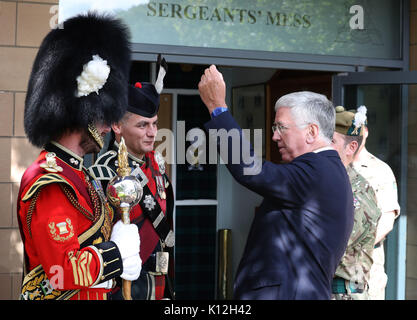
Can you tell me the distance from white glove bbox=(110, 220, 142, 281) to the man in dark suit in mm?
398

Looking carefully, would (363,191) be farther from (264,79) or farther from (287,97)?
(264,79)

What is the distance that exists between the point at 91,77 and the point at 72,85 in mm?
81

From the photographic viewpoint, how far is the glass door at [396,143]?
4.55 m

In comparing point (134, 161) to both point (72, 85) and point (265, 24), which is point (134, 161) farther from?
point (265, 24)

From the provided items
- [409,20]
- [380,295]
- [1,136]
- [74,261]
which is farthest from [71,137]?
[409,20]

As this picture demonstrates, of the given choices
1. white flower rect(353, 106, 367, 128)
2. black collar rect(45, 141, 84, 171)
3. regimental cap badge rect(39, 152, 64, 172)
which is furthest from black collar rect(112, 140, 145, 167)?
white flower rect(353, 106, 367, 128)

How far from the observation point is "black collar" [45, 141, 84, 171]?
7.73ft

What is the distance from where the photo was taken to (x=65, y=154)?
237 cm

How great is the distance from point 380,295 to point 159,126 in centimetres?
286

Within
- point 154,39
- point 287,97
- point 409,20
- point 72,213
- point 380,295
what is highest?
point 409,20

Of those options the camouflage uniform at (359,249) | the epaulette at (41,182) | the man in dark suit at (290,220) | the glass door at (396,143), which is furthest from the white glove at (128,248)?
the glass door at (396,143)

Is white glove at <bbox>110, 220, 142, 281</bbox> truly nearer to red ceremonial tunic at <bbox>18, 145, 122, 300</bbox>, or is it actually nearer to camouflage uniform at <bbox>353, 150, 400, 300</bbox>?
red ceremonial tunic at <bbox>18, 145, 122, 300</bbox>

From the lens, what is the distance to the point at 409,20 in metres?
4.71

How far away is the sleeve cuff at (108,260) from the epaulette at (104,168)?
2.23 ft
